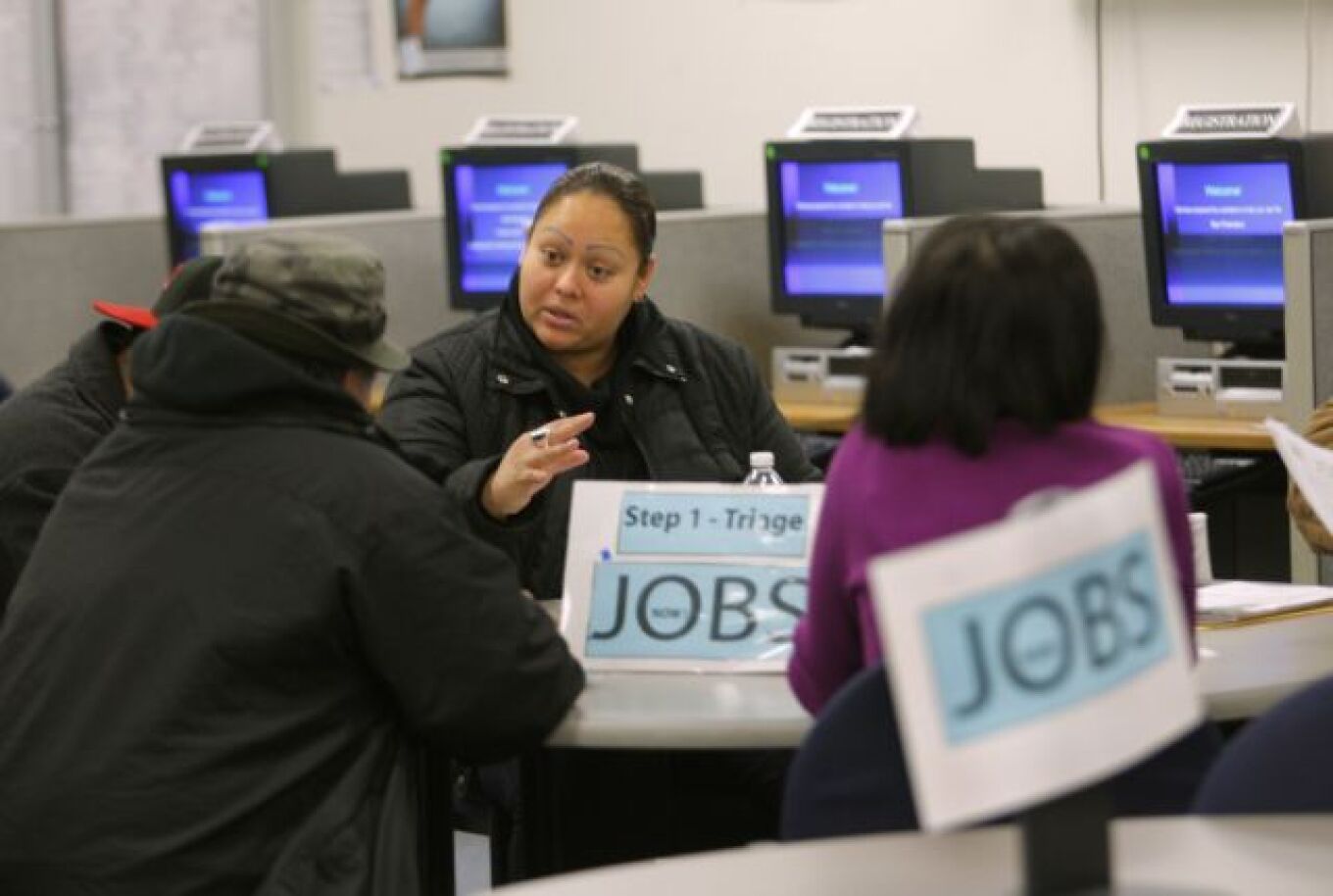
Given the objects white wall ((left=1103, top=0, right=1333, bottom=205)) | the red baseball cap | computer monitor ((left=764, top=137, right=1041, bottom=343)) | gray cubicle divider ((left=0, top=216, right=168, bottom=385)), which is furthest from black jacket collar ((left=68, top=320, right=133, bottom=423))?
white wall ((left=1103, top=0, right=1333, bottom=205))

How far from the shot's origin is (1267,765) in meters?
1.81

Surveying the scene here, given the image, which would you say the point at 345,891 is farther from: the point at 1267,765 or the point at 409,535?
the point at 1267,765

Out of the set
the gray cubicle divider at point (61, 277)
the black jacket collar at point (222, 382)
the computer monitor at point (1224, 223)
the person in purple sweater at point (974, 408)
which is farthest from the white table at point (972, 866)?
the gray cubicle divider at point (61, 277)

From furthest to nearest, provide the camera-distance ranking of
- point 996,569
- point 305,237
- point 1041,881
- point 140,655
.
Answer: point 305,237 → point 140,655 → point 1041,881 → point 996,569

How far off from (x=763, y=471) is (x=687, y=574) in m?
0.47

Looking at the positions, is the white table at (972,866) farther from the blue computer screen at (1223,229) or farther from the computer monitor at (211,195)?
Answer: the computer monitor at (211,195)

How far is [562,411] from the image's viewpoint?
3219 millimetres

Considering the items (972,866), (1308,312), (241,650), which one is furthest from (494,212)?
(972,866)

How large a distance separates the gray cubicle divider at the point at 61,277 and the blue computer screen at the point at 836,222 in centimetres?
194

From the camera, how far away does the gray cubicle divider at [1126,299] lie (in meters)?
5.34

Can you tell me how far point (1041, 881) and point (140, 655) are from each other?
44.2 inches

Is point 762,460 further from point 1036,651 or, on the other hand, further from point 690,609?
point 1036,651

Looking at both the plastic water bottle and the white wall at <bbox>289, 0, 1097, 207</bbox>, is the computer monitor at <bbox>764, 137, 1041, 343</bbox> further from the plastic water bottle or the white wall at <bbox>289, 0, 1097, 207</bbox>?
the plastic water bottle

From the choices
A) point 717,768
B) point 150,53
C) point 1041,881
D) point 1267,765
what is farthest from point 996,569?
point 150,53
